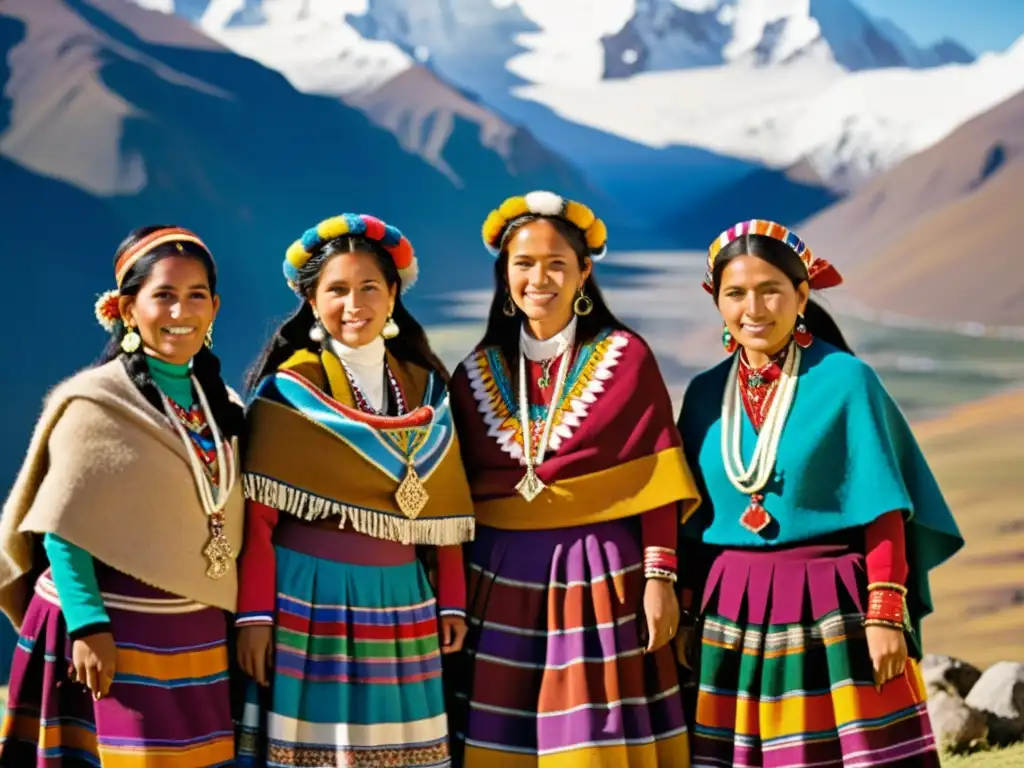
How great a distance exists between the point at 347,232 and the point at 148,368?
0.53m

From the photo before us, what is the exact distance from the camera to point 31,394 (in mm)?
6418

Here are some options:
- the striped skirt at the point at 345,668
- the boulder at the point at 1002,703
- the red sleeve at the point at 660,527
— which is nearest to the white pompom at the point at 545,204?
the red sleeve at the point at 660,527

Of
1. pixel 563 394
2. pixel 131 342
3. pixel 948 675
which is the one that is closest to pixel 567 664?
pixel 563 394

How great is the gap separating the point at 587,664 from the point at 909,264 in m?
4.98

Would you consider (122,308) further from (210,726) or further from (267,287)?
(267,287)

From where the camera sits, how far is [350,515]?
8.64 ft

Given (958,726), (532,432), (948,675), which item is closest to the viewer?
(532,432)

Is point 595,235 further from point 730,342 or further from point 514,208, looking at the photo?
point 730,342

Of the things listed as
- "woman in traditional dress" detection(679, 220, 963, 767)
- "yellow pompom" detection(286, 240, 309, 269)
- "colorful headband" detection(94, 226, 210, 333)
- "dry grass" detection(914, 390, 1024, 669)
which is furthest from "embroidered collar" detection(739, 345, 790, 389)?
"dry grass" detection(914, 390, 1024, 669)

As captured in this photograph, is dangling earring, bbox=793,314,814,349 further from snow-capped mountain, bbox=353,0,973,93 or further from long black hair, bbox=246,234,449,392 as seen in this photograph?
snow-capped mountain, bbox=353,0,973,93

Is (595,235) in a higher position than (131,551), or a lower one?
higher

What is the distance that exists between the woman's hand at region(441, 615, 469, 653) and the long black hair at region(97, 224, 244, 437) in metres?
0.63

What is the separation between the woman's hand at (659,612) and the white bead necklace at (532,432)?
0.33 m

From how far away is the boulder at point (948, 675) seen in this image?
4.52m
